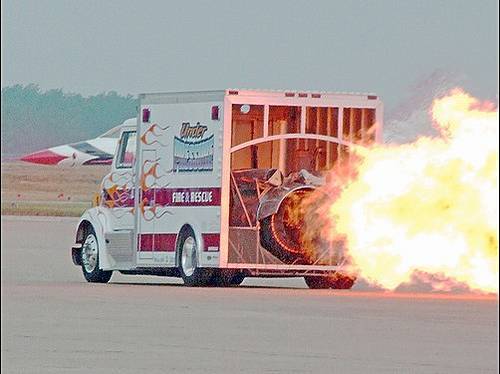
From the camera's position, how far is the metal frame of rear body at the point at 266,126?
29938mm

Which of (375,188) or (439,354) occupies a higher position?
(375,188)

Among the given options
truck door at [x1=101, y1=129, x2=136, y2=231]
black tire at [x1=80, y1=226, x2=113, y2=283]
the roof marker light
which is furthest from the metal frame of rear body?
black tire at [x1=80, y1=226, x2=113, y2=283]

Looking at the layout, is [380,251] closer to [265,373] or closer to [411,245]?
[411,245]

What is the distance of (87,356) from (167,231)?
12.2 m

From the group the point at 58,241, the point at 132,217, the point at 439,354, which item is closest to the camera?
the point at 439,354

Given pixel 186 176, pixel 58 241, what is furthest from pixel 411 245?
pixel 58 241

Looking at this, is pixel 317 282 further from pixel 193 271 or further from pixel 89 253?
pixel 89 253

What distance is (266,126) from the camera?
99.5 ft

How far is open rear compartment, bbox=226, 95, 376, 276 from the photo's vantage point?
3025 cm

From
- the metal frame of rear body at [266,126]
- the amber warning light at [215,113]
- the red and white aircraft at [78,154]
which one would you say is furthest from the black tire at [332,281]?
the red and white aircraft at [78,154]

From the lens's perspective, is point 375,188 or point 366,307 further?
point 375,188

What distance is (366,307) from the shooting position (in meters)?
26.9

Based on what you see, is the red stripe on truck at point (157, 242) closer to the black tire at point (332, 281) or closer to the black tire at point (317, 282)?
the black tire at point (332, 281)

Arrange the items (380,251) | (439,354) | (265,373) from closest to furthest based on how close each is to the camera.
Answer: (265,373) < (439,354) < (380,251)
